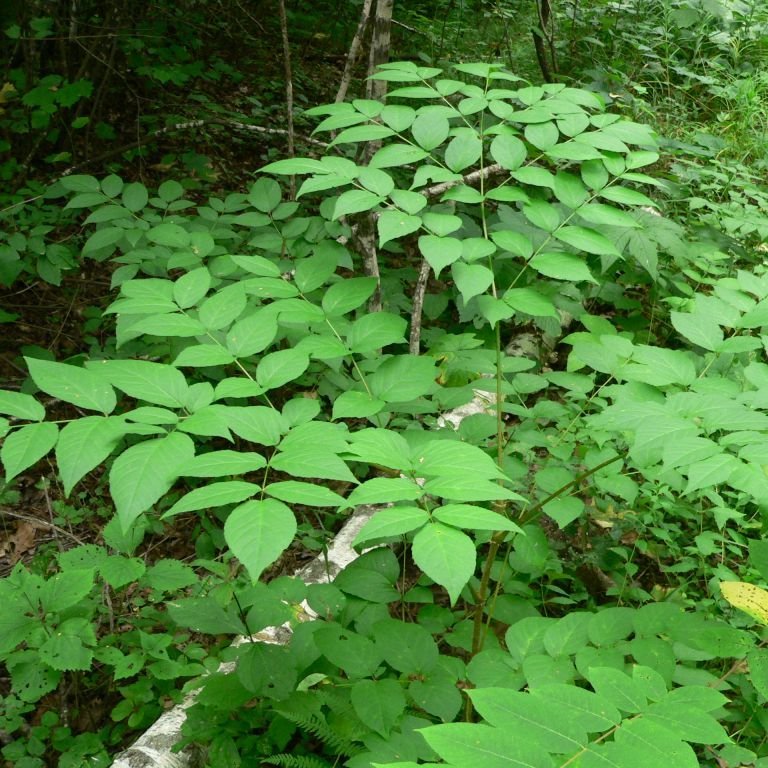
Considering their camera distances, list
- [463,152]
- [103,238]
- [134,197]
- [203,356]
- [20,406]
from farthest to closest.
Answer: [134,197] → [103,238] → [463,152] → [203,356] → [20,406]

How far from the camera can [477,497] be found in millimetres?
1270

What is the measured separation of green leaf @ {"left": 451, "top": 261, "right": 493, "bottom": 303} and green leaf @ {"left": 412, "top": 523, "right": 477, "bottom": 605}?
26.5 inches

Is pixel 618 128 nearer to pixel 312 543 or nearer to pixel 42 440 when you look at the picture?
pixel 42 440

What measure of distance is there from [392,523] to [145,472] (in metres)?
0.47

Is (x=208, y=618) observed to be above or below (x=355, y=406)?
below

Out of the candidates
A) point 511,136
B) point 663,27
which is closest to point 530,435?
point 511,136

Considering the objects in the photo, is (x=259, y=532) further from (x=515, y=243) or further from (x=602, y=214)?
(x=602, y=214)

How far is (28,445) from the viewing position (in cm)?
136

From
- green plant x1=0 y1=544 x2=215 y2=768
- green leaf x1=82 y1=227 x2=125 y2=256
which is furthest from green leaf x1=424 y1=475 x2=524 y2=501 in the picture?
green leaf x1=82 y1=227 x2=125 y2=256

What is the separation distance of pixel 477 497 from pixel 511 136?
1.19 meters

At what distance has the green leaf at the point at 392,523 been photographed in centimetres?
122

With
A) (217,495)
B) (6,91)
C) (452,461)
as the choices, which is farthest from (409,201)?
(6,91)

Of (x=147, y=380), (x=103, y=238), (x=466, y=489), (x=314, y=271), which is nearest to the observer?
(x=466, y=489)

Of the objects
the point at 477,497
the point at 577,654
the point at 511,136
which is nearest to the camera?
the point at 477,497
